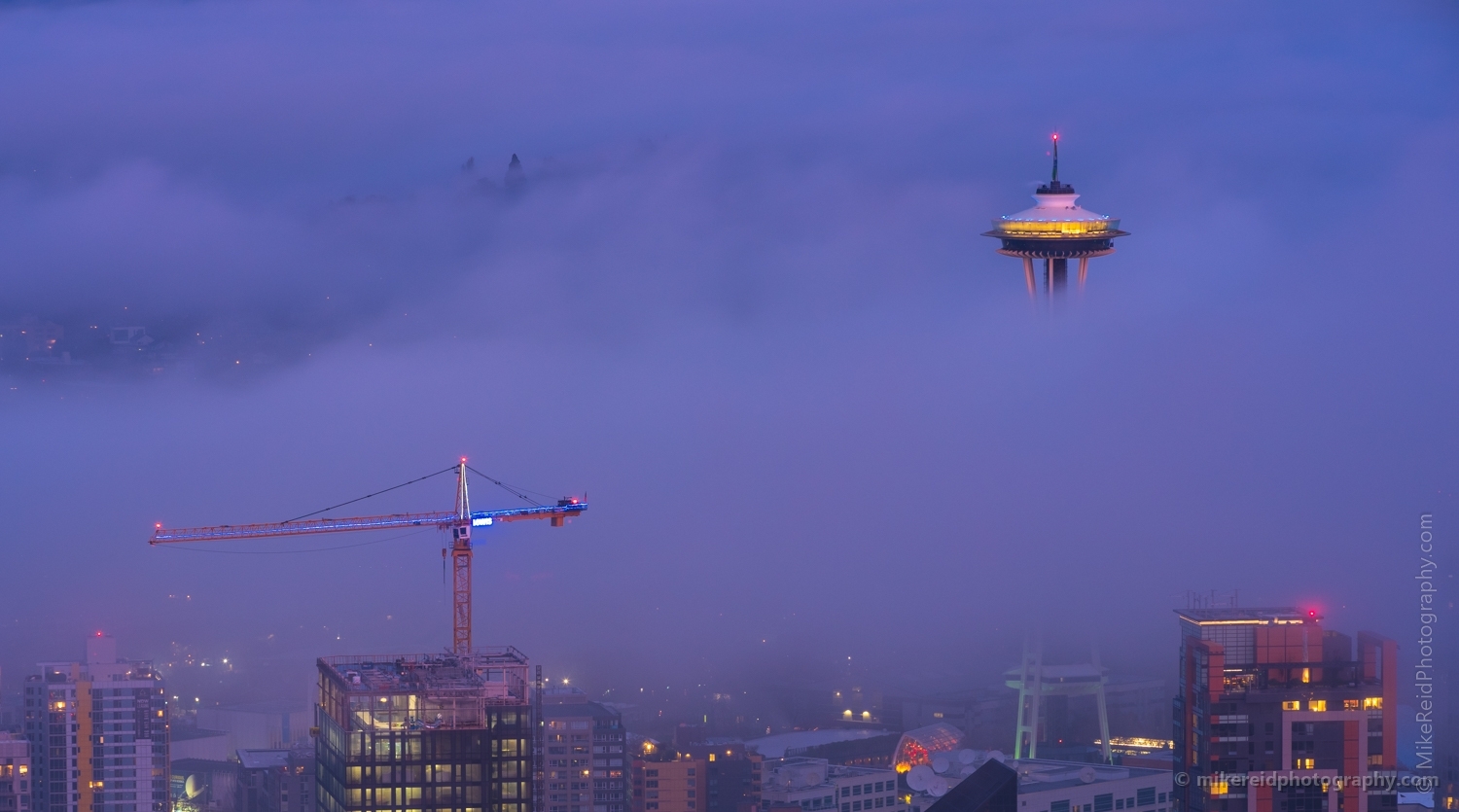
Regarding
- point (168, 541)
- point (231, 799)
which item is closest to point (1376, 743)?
point (231, 799)

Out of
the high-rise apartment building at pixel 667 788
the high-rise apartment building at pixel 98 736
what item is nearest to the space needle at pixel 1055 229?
the high-rise apartment building at pixel 667 788

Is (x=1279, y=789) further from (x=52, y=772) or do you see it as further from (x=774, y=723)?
(x=774, y=723)

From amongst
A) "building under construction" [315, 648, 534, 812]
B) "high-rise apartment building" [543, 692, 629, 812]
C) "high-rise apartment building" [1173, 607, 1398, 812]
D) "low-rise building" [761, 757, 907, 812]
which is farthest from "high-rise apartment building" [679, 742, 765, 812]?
"high-rise apartment building" [1173, 607, 1398, 812]

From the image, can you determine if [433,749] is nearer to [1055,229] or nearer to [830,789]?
[1055,229]

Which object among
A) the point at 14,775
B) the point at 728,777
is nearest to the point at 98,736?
the point at 14,775

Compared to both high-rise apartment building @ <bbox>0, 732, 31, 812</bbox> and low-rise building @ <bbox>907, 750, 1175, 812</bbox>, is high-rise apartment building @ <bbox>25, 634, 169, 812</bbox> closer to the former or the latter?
high-rise apartment building @ <bbox>0, 732, 31, 812</bbox>

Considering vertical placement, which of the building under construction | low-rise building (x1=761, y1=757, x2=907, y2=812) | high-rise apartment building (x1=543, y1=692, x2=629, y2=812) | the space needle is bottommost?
low-rise building (x1=761, y1=757, x2=907, y2=812)

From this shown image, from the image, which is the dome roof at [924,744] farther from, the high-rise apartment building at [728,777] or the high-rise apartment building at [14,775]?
the high-rise apartment building at [14,775]
